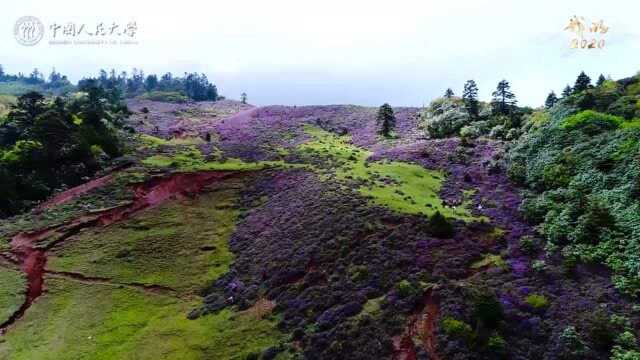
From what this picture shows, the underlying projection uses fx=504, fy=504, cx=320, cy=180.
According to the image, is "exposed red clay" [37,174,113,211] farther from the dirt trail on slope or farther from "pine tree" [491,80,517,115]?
"pine tree" [491,80,517,115]

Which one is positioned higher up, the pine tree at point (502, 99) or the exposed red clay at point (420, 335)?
the pine tree at point (502, 99)

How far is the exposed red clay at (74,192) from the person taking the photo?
63031 mm

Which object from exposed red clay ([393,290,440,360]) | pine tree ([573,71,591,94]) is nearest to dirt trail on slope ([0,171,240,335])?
exposed red clay ([393,290,440,360])

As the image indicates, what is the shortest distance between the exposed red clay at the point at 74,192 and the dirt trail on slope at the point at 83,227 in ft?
18.5

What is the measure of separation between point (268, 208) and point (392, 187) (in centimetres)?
1426

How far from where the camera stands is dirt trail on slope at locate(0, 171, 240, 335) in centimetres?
4691

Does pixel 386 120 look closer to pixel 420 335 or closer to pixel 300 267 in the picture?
pixel 300 267

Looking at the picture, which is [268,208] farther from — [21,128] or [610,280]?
[21,128]

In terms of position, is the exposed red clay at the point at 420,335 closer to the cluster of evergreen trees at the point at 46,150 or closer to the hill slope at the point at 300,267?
the hill slope at the point at 300,267

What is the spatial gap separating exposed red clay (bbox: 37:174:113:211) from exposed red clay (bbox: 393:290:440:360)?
48.7 m

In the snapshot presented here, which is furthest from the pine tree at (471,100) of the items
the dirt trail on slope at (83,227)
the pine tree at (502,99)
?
the dirt trail on slope at (83,227)

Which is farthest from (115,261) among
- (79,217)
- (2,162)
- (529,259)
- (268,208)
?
(529,259)

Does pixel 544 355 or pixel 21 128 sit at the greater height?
pixel 21 128

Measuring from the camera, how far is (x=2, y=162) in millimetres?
66812
